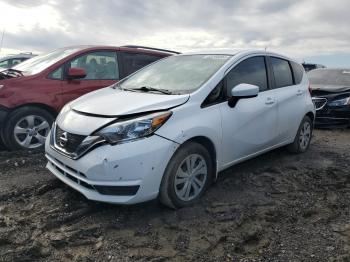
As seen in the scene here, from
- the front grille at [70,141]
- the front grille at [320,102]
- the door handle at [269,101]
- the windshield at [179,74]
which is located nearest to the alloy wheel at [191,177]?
the windshield at [179,74]

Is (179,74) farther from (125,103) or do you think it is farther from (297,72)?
(297,72)

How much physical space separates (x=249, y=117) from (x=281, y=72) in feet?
4.71

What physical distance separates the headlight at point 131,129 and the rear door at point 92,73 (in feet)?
9.03

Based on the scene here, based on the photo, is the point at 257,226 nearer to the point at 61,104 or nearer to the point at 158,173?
the point at 158,173

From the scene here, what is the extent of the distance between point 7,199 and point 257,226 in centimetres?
263

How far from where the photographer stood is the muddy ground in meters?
3.29

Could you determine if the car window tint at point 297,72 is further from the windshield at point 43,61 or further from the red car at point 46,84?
the windshield at point 43,61

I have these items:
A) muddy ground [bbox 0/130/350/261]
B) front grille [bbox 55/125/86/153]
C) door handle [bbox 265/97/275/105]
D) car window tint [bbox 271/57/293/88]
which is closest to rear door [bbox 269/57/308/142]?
car window tint [bbox 271/57/293/88]

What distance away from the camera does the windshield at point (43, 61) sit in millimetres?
6211

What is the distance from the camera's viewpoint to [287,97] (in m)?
5.70

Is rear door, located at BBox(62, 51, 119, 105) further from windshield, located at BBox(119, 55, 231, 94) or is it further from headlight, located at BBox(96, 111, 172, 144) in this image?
headlight, located at BBox(96, 111, 172, 144)

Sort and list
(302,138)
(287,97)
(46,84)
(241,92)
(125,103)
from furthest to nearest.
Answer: (302,138)
(46,84)
(287,97)
(241,92)
(125,103)

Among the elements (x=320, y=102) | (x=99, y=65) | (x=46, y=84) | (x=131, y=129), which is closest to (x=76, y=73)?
(x=46, y=84)

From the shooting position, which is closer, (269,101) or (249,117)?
(249,117)
